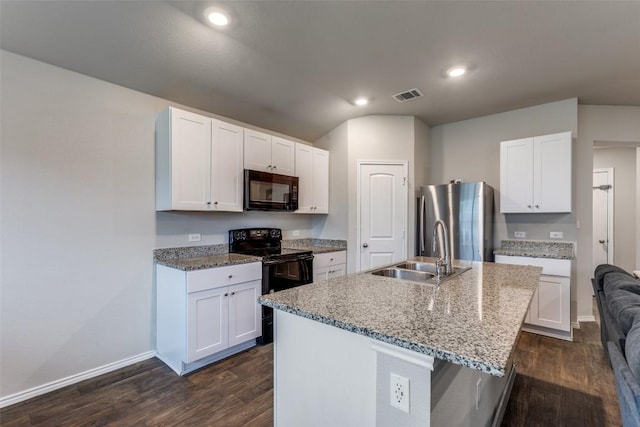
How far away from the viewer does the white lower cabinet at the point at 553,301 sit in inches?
126

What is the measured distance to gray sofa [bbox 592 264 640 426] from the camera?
1.01 meters

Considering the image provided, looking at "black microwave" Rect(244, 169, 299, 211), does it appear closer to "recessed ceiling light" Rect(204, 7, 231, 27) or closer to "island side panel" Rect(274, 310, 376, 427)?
"recessed ceiling light" Rect(204, 7, 231, 27)

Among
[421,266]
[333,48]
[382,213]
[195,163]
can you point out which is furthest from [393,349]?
[382,213]

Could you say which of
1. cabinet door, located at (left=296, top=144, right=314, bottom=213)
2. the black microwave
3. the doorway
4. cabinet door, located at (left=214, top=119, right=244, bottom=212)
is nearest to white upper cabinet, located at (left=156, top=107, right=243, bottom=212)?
cabinet door, located at (left=214, top=119, right=244, bottom=212)

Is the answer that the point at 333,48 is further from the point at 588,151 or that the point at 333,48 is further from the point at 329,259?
the point at 588,151

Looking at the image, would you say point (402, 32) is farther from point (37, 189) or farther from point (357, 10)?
point (37, 189)

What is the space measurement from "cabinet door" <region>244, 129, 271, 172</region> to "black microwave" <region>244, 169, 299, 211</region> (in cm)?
13

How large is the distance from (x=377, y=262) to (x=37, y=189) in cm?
354

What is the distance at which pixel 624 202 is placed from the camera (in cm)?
500

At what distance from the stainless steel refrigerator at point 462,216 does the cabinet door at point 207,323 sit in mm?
2449

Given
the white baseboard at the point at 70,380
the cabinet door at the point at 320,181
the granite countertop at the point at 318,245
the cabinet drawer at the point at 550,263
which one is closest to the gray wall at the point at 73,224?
the white baseboard at the point at 70,380

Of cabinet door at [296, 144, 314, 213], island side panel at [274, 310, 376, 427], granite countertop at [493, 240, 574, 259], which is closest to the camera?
island side panel at [274, 310, 376, 427]

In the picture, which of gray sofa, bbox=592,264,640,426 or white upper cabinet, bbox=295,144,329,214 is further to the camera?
white upper cabinet, bbox=295,144,329,214

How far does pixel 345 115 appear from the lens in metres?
3.96
